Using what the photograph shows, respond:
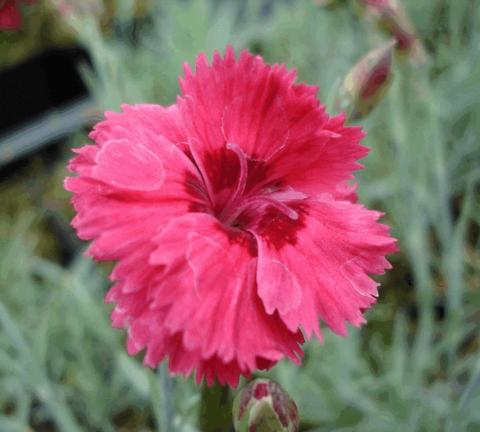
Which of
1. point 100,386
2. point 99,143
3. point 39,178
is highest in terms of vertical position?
point 99,143

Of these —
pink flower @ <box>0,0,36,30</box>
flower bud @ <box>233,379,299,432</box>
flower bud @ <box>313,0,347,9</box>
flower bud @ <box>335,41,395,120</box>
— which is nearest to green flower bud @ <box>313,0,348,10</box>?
flower bud @ <box>313,0,347,9</box>

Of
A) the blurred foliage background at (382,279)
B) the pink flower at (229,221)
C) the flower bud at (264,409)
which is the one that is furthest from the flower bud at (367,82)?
the flower bud at (264,409)

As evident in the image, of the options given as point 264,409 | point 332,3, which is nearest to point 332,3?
point 332,3

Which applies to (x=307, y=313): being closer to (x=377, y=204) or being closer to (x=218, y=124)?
(x=218, y=124)

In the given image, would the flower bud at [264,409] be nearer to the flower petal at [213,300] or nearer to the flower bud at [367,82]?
the flower petal at [213,300]

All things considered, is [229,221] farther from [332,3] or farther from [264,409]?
[332,3]

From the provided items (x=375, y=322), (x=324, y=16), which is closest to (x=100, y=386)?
(x=375, y=322)

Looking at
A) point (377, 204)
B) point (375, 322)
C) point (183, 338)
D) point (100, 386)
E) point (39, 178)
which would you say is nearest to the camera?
point (183, 338)
